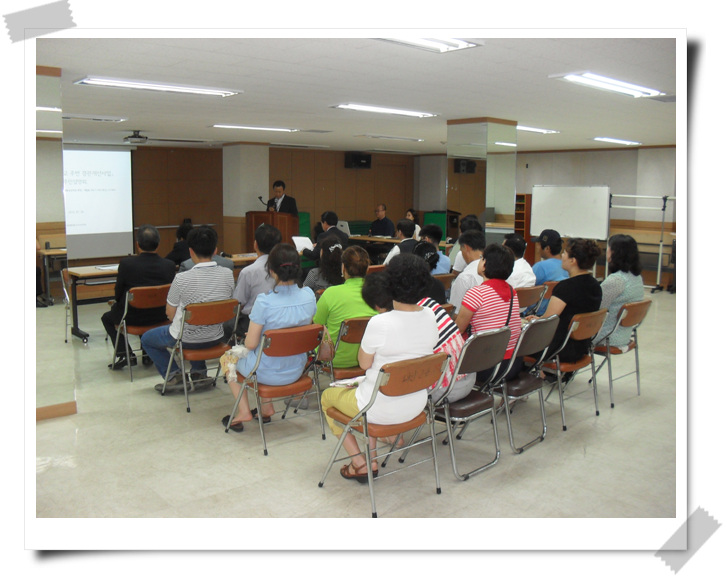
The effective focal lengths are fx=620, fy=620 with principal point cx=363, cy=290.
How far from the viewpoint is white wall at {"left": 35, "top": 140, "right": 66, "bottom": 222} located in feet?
12.1

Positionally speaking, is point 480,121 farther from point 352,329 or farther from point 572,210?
point 572,210

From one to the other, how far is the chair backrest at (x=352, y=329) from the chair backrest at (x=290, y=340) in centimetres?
23

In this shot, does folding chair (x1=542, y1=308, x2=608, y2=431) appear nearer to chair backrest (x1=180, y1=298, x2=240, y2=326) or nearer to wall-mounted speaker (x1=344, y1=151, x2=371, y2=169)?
chair backrest (x1=180, y1=298, x2=240, y2=326)

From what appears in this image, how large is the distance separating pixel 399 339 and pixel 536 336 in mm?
1197

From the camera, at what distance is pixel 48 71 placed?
4441mm

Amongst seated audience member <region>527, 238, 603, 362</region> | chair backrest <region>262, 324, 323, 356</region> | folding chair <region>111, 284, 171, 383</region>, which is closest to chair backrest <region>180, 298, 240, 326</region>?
folding chair <region>111, 284, 171, 383</region>

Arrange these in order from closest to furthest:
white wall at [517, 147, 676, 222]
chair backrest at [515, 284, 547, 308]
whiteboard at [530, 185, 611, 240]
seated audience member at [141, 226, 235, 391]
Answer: seated audience member at [141, 226, 235, 391], chair backrest at [515, 284, 547, 308], whiteboard at [530, 185, 611, 240], white wall at [517, 147, 676, 222]

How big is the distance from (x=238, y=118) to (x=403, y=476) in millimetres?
5909

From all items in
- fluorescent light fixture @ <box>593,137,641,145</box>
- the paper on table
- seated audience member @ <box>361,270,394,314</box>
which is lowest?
seated audience member @ <box>361,270,394,314</box>

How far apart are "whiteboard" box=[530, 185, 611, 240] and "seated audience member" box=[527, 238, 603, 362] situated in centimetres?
756

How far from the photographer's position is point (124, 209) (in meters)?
13.4
